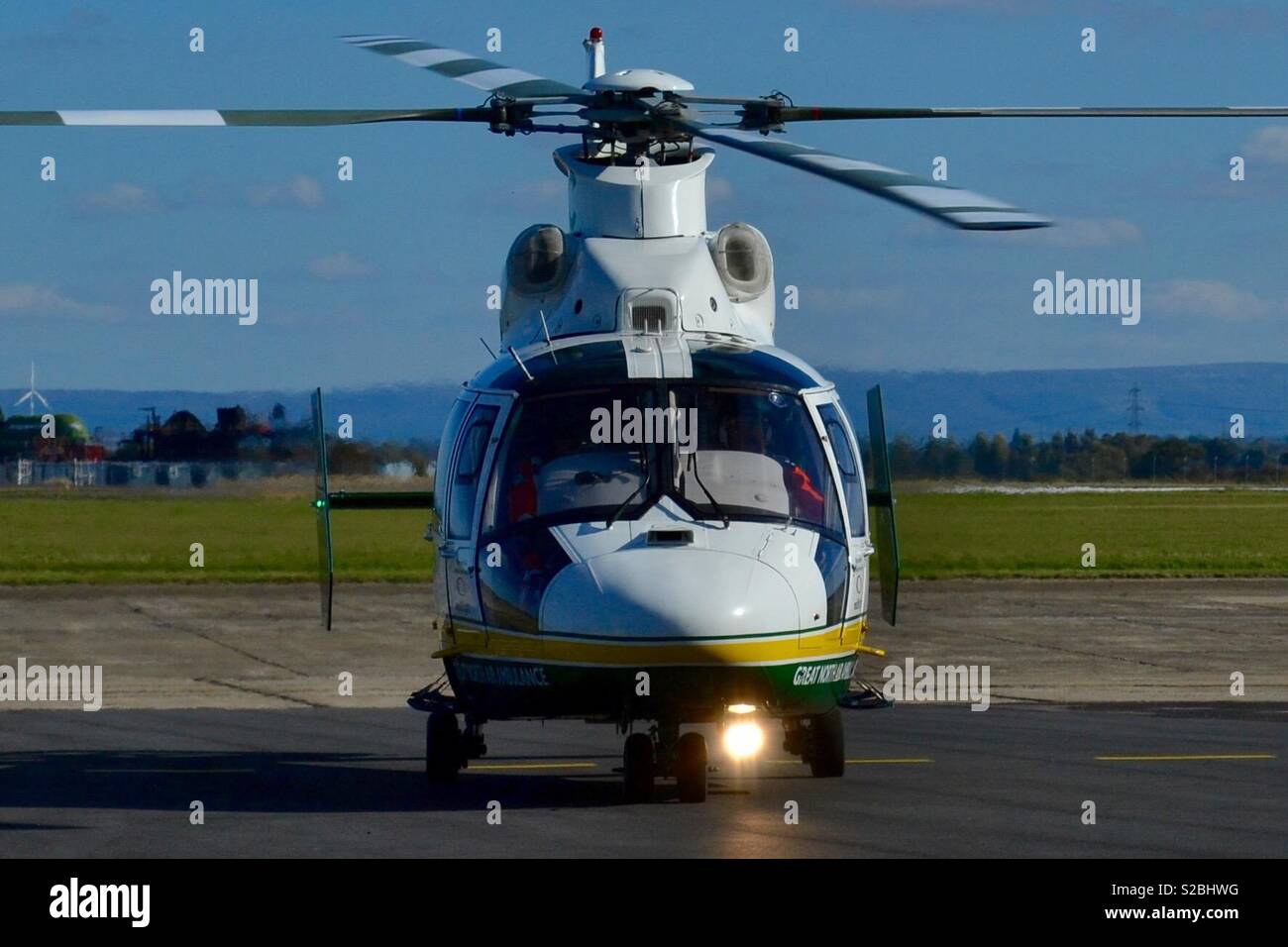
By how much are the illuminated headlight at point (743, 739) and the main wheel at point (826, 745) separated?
43cm

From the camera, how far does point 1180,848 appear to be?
444 inches

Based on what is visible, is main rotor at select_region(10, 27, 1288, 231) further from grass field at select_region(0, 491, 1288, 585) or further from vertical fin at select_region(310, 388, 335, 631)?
grass field at select_region(0, 491, 1288, 585)

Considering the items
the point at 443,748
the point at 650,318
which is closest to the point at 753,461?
the point at 650,318

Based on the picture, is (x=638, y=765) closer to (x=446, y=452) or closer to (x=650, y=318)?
(x=446, y=452)

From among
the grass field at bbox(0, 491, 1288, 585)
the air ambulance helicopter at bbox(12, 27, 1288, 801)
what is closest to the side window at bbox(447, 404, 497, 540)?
the air ambulance helicopter at bbox(12, 27, 1288, 801)

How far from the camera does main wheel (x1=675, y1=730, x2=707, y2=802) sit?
12766mm

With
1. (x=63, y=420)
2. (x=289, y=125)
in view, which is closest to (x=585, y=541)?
(x=289, y=125)

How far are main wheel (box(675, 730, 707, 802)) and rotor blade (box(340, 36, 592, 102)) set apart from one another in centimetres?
438

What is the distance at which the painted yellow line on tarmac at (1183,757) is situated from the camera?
15.7 metres

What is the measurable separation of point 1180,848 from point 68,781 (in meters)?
7.77

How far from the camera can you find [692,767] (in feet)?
41.9
